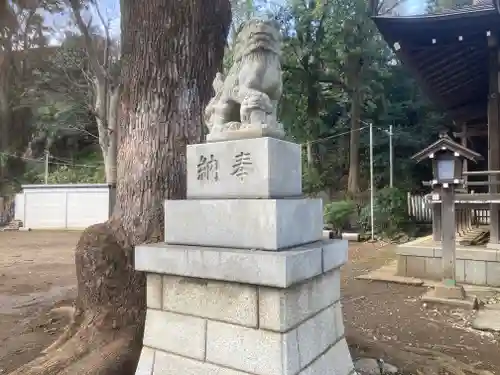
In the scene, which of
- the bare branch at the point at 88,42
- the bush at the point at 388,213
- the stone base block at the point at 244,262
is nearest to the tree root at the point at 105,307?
the stone base block at the point at 244,262

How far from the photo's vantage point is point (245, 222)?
2268mm

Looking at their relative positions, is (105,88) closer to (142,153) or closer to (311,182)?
(311,182)

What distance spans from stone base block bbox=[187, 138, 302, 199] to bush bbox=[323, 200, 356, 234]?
35.8 ft

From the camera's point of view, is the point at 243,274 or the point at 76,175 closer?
the point at 243,274

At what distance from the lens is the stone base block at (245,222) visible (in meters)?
2.18

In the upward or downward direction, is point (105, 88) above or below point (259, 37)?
above

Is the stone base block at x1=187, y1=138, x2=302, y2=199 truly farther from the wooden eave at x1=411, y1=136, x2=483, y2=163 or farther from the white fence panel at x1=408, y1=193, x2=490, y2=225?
the white fence panel at x1=408, y1=193, x2=490, y2=225

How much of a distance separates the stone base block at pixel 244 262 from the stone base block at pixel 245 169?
349mm

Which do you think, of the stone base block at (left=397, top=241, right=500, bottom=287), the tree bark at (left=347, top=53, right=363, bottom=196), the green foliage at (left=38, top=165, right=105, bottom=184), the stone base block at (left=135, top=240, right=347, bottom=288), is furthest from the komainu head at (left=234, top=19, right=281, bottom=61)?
the green foliage at (left=38, top=165, right=105, bottom=184)

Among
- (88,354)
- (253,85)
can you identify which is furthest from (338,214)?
(253,85)

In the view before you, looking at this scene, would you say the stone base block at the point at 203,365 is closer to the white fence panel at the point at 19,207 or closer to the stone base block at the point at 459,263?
the stone base block at the point at 459,263

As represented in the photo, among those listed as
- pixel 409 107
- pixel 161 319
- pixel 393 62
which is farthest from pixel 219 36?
pixel 393 62

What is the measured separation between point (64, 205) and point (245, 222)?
680 inches

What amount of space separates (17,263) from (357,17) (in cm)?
1280
